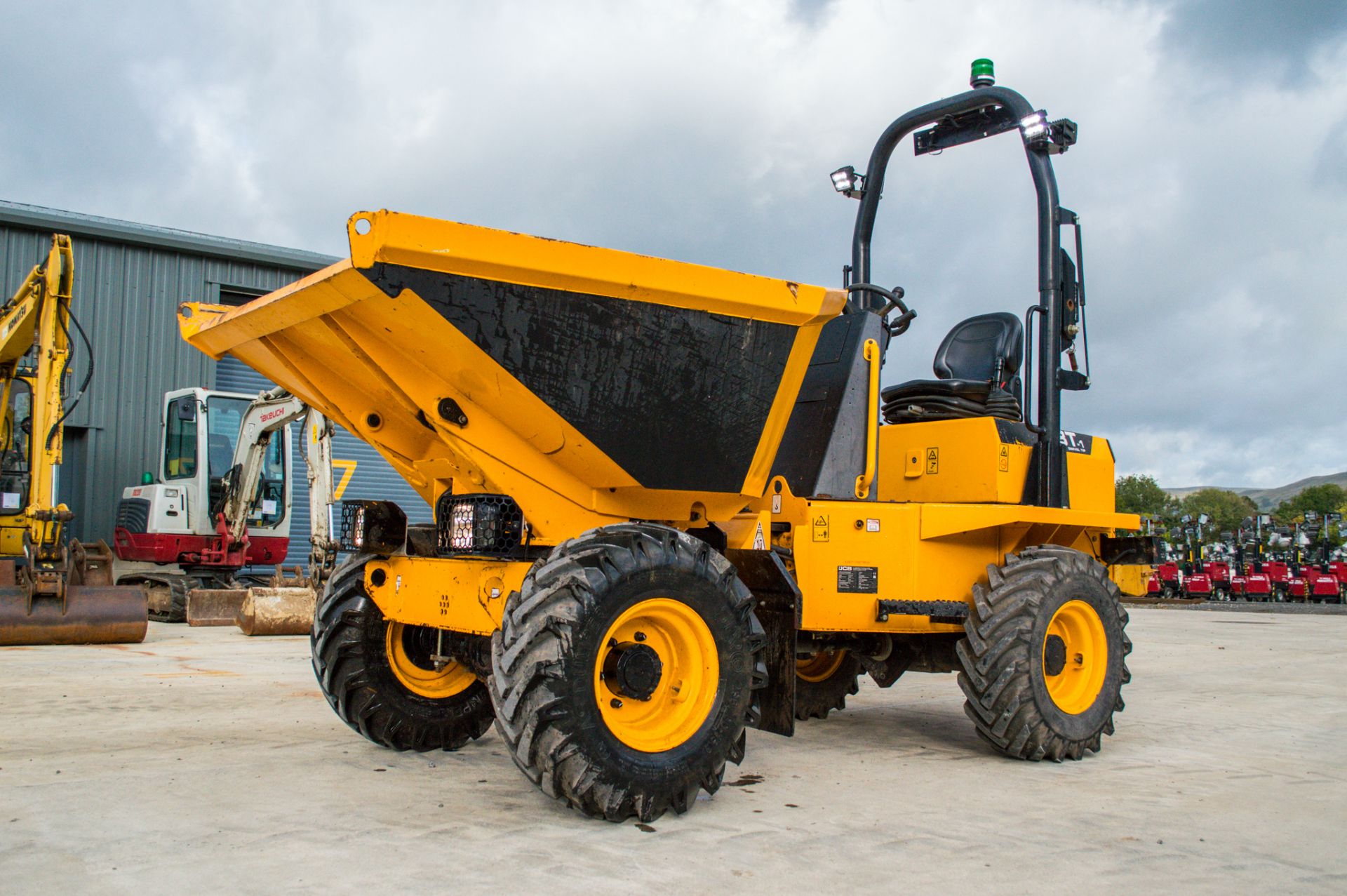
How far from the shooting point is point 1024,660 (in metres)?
5.29

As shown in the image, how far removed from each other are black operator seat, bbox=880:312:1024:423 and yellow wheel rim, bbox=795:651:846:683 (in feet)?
4.97

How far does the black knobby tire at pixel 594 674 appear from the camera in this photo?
370cm

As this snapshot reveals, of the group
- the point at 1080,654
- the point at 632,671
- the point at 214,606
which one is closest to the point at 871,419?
the point at 1080,654

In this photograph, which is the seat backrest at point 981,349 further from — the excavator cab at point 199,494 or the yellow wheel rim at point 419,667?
the excavator cab at point 199,494

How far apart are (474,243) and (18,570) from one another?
347 inches

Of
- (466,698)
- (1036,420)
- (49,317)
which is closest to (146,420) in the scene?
(49,317)

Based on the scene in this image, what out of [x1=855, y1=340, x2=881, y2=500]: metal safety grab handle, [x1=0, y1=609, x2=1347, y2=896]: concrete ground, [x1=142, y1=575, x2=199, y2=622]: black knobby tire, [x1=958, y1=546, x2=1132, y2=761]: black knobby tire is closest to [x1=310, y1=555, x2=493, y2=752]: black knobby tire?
[x1=0, y1=609, x2=1347, y2=896]: concrete ground

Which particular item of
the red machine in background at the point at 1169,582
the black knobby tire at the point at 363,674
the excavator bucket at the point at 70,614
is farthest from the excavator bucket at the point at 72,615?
the red machine in background at the point at 1169,582

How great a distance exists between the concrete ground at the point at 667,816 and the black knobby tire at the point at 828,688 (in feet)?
0.49

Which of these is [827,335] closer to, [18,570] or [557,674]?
[557,674]

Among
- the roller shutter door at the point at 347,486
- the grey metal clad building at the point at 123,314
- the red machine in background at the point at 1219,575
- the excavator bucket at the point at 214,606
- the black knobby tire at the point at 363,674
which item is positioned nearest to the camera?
the black knobby tire at the point at 363,674

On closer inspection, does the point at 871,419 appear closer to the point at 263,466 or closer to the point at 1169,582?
the point at 263,466

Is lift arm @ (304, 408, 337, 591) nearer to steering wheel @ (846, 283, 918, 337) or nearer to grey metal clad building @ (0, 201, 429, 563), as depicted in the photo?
grey metal clad building @ (0, 201, 429, 563)

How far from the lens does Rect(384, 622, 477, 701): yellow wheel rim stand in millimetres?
5152
